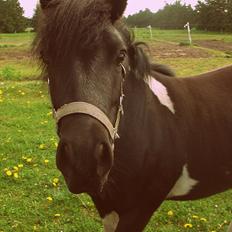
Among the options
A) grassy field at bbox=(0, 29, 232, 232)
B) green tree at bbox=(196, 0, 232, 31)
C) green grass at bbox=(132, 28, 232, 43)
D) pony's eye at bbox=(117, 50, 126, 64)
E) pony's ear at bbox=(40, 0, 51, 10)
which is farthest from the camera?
green tree at bbox=(196, 0, 232, 31)

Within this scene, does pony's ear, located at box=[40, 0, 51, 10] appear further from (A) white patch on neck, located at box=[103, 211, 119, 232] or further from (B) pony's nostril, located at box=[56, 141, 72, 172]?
(A) white patch on neck, located at box=[103, 211, 119, 232]

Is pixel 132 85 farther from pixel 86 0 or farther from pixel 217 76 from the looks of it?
pixel 217 76

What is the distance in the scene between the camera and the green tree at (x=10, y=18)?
4500 cm

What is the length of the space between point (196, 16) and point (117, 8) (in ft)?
170

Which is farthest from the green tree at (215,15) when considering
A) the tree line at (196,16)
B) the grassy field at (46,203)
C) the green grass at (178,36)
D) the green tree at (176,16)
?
the grassy field at (46,203)

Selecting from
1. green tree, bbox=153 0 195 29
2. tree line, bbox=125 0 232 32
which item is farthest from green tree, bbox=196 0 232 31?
green tree, bbox=153 0 195 29

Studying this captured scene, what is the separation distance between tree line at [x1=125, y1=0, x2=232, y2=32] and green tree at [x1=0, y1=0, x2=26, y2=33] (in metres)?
14.0

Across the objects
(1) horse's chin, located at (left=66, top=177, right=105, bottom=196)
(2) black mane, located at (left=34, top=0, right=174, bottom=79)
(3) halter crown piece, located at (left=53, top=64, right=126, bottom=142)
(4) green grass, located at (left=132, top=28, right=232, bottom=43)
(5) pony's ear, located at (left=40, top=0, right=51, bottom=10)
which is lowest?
(4) green grass, located at (left=132, top=28, right=232, bottom=43)

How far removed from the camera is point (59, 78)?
2.06 m

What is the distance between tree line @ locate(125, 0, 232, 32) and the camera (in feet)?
144

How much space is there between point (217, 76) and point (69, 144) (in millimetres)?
1918

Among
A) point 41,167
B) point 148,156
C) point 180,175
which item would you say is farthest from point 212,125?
point 41,167

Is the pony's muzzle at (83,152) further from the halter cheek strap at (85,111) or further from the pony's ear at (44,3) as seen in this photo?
the pony's ear at (44,3)

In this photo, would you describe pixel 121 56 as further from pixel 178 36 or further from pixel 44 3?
pixel 178 36
